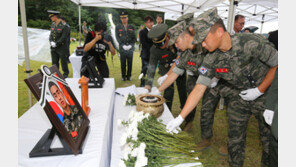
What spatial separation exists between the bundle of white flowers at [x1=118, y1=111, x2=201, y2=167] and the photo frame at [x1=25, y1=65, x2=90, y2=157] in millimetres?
275

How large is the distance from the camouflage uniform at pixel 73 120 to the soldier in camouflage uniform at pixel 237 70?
2.12 ft

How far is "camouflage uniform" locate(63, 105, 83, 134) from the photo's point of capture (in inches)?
40.8

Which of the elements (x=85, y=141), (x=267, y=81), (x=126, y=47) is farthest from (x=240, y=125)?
(x=126, y=47)

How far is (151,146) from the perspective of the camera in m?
1.11

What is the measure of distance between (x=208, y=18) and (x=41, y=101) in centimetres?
128

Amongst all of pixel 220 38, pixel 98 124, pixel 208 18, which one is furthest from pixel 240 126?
pixel 98 124

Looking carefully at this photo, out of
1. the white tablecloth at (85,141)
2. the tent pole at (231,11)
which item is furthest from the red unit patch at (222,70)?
the tent pole at (231,11)

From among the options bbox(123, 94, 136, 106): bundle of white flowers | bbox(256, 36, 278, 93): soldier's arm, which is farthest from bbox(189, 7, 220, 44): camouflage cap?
bbox(123, 94, 136, 106): bundle of white flowers

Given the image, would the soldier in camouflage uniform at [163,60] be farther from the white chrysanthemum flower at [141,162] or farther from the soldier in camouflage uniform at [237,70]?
the white chrysanthemum flower at [141,162]

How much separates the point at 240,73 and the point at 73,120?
153 cm

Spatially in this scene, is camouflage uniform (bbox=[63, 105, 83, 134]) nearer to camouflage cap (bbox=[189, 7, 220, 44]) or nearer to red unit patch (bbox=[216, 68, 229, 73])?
camouflage cap (bbox=[189, 7, 220, 44])

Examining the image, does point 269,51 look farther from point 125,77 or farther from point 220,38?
point 125,77

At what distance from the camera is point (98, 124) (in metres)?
1.40

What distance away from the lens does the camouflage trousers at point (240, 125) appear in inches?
74.2
